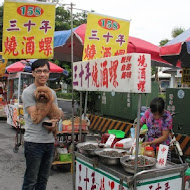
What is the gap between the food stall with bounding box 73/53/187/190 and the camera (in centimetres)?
253

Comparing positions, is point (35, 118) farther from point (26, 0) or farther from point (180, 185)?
point (26, 0)

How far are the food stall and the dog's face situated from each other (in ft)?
2.16

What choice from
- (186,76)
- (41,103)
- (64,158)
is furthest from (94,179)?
(186,76)

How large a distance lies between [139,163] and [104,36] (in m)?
2.98

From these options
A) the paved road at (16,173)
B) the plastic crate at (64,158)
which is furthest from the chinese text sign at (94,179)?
the plastic crate at (64,158)

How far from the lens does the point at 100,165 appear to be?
306cm

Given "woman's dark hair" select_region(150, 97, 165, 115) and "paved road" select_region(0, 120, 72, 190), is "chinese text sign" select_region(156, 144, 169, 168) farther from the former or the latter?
"paved road" select_region(0, 120, 72, 190)

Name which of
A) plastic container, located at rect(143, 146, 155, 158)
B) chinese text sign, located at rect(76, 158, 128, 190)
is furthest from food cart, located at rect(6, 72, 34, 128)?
plastic container, located at rect(143, 146, 155, 158)

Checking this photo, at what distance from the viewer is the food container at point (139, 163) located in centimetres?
268

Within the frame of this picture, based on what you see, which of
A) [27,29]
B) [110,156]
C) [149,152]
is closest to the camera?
[110,156]

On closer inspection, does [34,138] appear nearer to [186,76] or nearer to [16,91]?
[186,76]

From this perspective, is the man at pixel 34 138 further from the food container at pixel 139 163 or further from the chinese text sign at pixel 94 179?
the food container at pixel 139 163

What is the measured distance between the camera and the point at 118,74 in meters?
2.76

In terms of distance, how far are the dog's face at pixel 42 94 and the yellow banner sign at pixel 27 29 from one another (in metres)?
1.73
